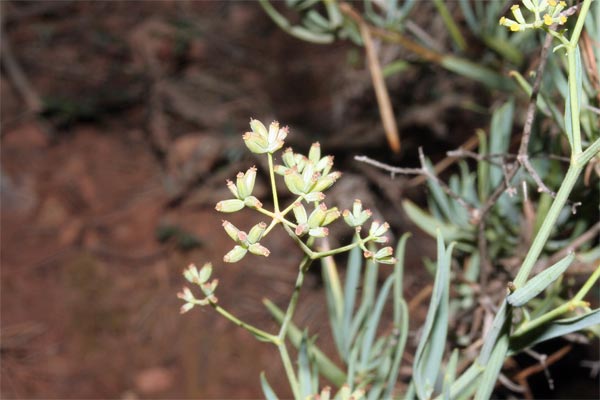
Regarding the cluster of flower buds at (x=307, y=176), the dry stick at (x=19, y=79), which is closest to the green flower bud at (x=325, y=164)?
the cluster of flower buds at (x=307, y=176)

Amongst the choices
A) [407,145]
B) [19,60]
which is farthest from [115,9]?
[407,145]

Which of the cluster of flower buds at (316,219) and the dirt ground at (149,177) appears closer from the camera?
the cluster of flower buds at (316,219)

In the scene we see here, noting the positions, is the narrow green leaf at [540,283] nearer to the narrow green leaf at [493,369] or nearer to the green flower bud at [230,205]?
the narrow green leaf at [493,369]

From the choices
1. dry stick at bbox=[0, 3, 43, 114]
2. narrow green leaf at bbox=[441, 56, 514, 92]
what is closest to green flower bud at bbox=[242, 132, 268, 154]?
narrow green leaf at bbox=[441, 56, 514, 92]

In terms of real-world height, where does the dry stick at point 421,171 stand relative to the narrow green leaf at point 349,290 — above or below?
above

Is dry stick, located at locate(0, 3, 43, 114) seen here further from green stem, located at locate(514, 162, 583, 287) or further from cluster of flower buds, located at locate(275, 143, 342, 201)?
green stem, located at locate(514, 162, 583, 287)

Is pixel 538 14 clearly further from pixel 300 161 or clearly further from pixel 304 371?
pixel 304 371

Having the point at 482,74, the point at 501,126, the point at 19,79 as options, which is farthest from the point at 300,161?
the point at 19,79

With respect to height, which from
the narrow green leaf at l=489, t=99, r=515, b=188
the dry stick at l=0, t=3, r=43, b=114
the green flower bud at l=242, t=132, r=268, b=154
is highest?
the dry stick at l=0, t=3, r=43, b=114
